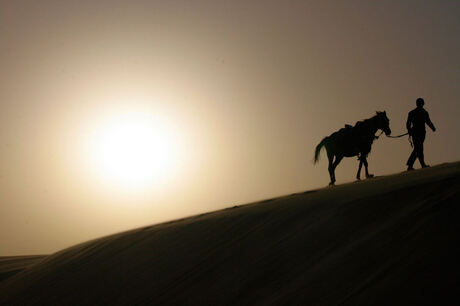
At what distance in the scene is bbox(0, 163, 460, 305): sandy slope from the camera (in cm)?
388

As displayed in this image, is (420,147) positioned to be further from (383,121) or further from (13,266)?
(13,266)

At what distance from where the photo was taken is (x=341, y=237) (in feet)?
17.2

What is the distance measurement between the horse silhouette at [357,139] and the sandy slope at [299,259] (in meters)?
5.67

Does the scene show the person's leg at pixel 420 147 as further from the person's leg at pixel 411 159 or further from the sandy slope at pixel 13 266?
the sandy slope at pixel 13 266

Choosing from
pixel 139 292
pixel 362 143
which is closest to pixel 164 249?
pixel 139 292

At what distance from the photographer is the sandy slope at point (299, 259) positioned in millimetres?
3885

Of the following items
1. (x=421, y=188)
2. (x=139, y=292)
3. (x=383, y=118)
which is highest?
(x=383, y=118)

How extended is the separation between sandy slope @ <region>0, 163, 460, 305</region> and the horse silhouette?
567cm

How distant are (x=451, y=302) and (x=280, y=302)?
1438mm

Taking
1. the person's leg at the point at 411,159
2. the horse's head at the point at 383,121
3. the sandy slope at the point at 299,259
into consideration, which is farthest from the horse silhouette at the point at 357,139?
the sandy slope at the point at 299,259

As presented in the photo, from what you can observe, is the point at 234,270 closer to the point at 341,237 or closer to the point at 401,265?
the point at 341,237

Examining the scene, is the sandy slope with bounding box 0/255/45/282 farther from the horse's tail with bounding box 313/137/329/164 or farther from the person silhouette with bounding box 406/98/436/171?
the person silhouette with bounding box 406/98/436/171

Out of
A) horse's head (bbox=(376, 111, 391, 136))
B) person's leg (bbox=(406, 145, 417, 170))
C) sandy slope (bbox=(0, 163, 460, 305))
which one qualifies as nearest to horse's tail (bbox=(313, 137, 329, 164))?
horse's head (bbox=(376, 111, 391, 136))

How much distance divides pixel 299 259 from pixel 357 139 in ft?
28.8
